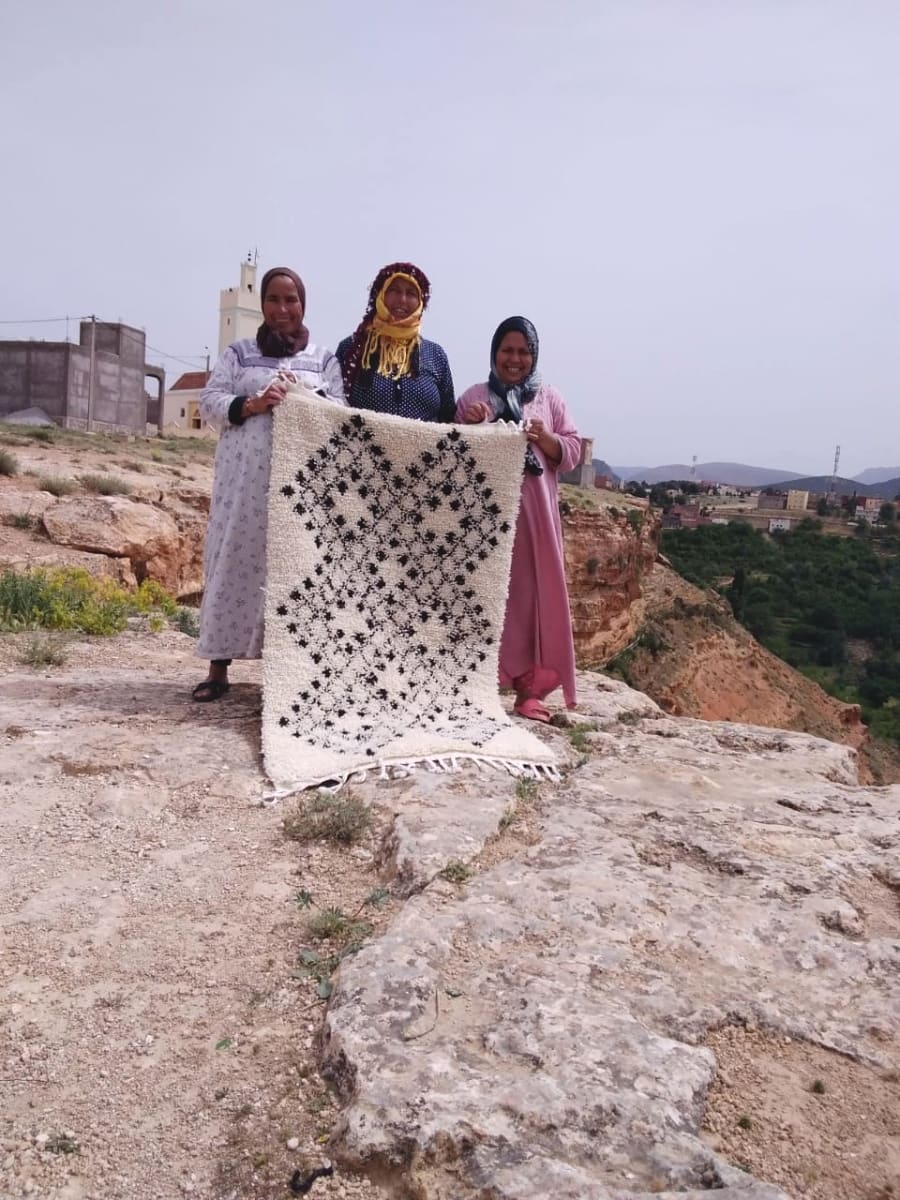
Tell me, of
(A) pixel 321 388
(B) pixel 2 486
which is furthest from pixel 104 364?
(A) pixel 321 388

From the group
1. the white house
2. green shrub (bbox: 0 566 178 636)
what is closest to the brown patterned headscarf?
green shrub (bbox: 0 566 178 636)

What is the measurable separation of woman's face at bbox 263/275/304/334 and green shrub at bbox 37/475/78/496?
5771 mm

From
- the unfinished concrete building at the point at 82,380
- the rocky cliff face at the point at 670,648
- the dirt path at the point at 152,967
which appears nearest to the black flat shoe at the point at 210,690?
the dirt path at the point at 152,967

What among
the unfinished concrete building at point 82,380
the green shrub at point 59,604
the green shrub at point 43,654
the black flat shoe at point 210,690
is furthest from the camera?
the unfinished concrete building at point 82,380

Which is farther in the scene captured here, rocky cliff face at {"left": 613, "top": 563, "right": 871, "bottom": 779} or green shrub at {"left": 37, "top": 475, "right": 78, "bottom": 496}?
rocky cliff face at {"left": 613, "top": 563, "right": 871, "bottom": 779}

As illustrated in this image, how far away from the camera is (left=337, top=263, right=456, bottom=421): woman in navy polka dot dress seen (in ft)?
12.2

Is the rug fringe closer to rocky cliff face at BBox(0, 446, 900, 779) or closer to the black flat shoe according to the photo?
the black flat shoe

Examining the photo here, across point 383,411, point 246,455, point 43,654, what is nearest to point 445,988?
point 246,455

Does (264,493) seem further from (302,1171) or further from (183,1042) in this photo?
(302,1171)

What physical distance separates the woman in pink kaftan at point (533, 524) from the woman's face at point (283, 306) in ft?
2.64

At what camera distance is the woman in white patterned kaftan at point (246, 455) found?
364 centimetres

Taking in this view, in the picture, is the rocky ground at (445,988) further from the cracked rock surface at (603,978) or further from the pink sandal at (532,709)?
the pink sandal at (532,709)

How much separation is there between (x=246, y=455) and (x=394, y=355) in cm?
78

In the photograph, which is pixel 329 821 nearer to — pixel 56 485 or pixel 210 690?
pixel 210 690
